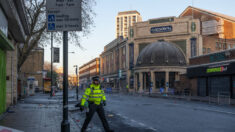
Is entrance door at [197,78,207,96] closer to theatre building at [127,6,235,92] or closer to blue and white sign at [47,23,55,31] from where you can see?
theatre building at [127,6,235,92]

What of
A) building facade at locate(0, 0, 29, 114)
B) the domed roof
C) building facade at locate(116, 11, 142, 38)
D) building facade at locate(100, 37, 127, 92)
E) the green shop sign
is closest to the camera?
building facade at locate(0, 0, 29, 114)

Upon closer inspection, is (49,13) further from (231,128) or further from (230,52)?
(230,52)

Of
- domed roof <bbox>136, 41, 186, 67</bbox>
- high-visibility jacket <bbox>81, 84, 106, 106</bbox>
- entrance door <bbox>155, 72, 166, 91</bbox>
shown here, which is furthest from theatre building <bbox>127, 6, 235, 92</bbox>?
high-visibility jacket <bbox>81, 84, 106, 106</bbox>

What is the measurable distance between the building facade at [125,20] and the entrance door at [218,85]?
121016mm

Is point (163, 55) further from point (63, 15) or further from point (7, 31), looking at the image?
point (63, 15)

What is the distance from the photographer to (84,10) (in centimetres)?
2081

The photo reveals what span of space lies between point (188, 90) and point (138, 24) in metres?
31.3

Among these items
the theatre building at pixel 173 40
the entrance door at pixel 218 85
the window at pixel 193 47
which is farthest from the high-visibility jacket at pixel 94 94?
the window at pixel 193 47

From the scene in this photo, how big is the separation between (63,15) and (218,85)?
28.6m

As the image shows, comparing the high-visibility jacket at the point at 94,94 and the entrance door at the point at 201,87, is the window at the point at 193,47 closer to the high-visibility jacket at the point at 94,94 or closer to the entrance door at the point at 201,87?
the entrance door at the point at 201,87

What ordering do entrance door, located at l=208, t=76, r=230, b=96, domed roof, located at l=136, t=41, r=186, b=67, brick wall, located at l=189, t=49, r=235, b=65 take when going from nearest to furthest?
brick wall, located at l=189, t=49, r=235, b=65
entrance door, located at l=208, t=76, r=230, b=96
domed roof, located at l=136, t=41, r=186, b=67

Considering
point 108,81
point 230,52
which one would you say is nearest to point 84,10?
point 230,52

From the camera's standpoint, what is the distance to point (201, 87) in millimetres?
35688

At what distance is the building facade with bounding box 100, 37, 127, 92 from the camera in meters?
71.6
